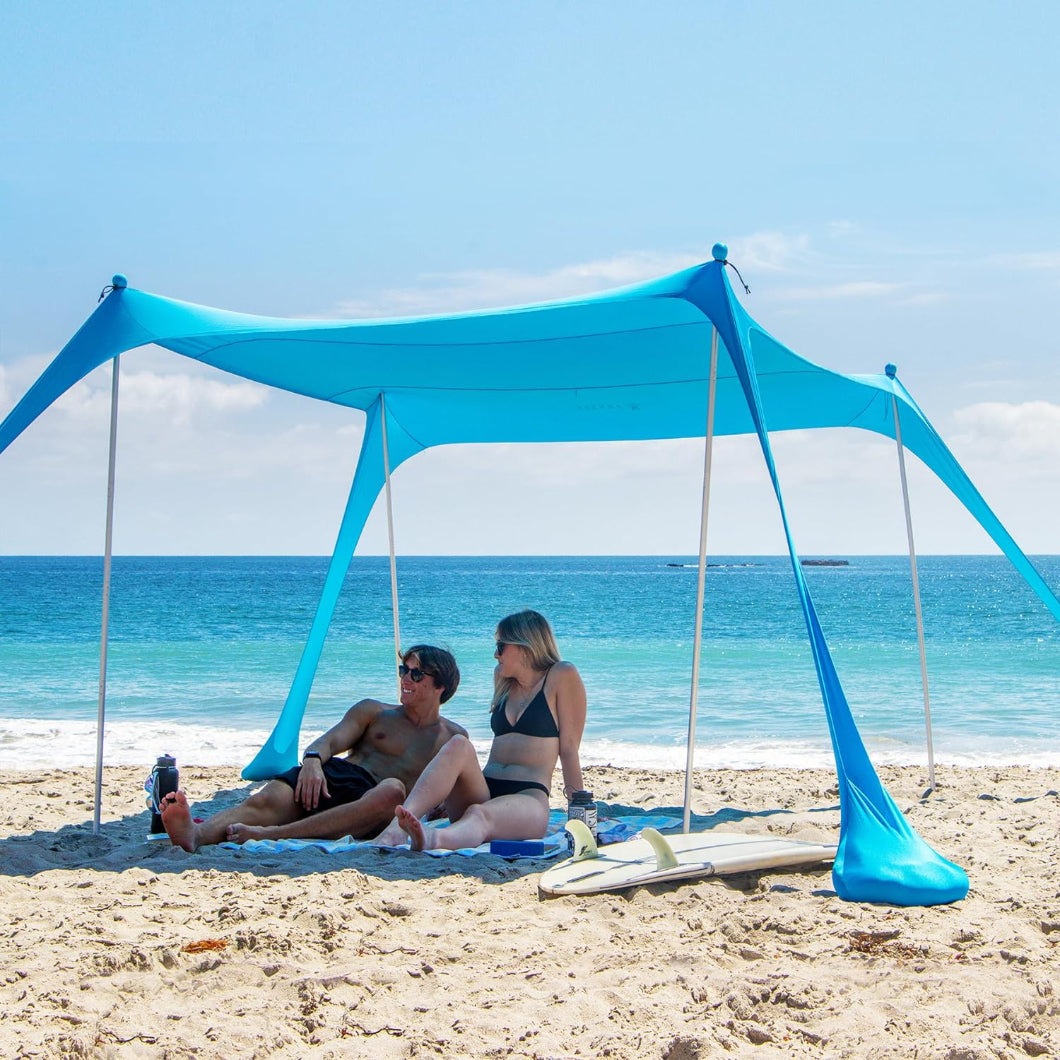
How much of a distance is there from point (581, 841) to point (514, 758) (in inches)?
23.2

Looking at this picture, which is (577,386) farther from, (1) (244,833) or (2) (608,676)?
(2) (608,676)

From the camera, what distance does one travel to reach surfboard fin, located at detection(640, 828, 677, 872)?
3201mm

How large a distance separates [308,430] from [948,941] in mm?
9997

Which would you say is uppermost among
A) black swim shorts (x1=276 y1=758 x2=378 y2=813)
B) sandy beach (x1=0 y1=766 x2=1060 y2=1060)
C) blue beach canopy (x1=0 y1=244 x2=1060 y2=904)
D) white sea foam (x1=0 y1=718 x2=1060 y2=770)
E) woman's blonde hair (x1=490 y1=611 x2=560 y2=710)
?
blue beach canopy (x1=0 y1=244 x2=1060 y2=904)

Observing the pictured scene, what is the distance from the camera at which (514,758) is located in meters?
3.92

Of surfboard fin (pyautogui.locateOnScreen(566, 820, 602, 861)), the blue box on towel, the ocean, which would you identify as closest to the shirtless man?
the blue box on towel

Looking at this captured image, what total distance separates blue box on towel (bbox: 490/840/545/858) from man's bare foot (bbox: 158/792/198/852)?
0.99 m

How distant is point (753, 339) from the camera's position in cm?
390

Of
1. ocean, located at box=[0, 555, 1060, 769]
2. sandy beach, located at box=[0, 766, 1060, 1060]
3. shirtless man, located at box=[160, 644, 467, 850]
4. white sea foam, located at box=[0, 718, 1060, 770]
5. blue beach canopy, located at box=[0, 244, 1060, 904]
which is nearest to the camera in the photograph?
sandy beach, located at box=[0, 766, 1060, 1060]

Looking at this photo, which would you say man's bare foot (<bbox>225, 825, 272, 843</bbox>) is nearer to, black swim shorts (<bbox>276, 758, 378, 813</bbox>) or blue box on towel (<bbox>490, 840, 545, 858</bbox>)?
black swim shorts (<bbox>276, 758, 378, 813</bbox>)

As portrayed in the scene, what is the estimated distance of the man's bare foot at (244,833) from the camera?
371 cm

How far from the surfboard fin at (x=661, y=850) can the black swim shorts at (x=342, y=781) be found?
1.14 m

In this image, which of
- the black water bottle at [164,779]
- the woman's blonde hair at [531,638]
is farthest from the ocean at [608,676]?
the woman's blonde hair at [531,638]

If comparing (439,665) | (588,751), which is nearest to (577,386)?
(439,665)
